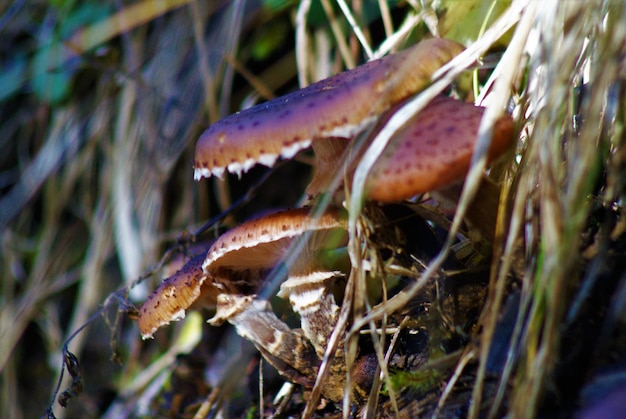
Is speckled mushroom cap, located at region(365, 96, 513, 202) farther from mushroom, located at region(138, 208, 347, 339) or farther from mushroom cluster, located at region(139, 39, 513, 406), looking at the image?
mushroom, located at region(138, 208, 347, 339)

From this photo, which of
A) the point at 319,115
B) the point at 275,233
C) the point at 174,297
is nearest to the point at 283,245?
the point at 275,233

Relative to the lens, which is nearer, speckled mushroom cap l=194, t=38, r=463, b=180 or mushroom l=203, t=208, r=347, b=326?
speckled mushroom cap l=194, t=38, r=463, b=180

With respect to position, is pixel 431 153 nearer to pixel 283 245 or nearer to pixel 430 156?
pixel 430 156

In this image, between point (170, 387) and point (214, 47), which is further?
point (214, 47)

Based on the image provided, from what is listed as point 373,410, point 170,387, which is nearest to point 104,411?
point 170,387

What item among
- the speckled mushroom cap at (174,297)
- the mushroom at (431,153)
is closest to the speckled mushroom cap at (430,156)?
the mushroom at (431,153)

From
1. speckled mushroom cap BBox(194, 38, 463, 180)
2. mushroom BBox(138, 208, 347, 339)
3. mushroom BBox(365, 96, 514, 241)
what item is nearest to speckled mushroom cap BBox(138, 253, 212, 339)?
mushroom BBox(138, 208, 347, 339)

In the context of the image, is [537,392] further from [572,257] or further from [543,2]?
[543,2]

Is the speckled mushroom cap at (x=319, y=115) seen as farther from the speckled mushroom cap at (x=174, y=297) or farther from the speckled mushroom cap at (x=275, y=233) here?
the speckled mushroom cap at (x=174, y=297)
